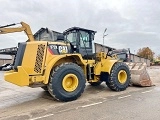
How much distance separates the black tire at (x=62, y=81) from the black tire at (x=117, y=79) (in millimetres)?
1580

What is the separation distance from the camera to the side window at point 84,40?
816 cm

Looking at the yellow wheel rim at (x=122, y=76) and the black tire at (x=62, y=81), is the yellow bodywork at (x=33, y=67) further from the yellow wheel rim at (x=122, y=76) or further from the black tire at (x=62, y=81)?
the yellow wheel rim at (x=122, y=76)

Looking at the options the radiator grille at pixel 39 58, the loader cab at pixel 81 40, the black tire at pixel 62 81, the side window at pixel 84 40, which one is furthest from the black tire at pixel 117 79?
the radiator grille at pixel 39 58


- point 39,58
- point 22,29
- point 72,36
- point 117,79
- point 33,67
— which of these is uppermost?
point 22,29

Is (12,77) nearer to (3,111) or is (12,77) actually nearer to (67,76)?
(3,111)

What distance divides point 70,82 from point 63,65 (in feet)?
2.22

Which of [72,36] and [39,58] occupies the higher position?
[72,36]

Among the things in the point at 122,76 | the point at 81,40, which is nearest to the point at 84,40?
the point at 81,40

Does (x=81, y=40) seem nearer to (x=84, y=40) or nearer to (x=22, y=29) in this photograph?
(x=84, y=40)

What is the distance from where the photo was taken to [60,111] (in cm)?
559

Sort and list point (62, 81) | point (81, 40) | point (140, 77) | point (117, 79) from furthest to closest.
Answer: point (140, 77)
point (117, 79)
point (81, 40)
point (62, 81)

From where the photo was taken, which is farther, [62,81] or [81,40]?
[81,40]

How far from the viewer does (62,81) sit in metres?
6.65

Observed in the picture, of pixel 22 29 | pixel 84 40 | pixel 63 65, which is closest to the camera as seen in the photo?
pixel 63 65
